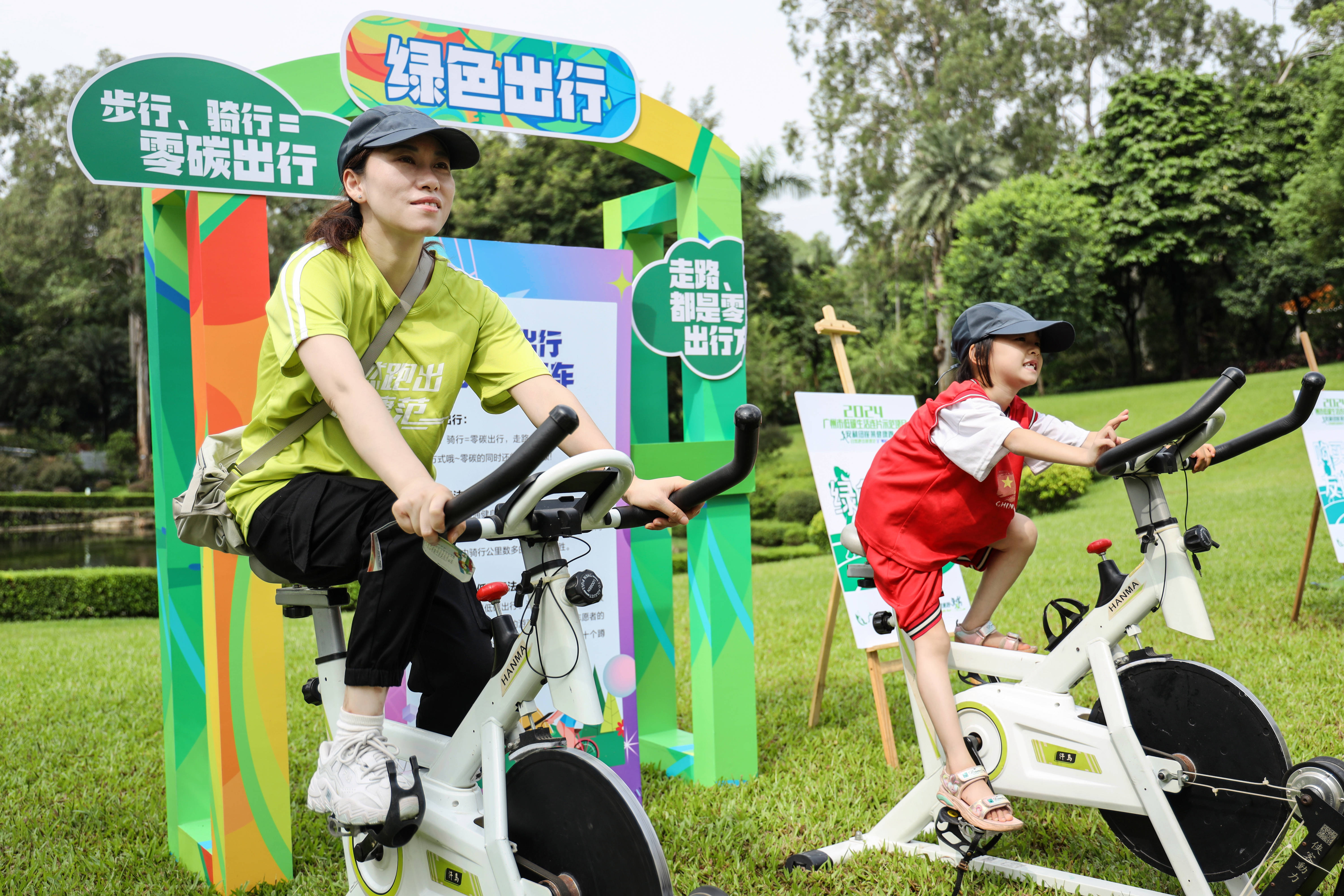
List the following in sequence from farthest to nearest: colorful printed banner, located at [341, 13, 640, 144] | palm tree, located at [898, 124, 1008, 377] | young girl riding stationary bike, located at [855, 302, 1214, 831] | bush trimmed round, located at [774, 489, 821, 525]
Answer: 1. palm tree, located at [898, 124, 1008, 377]
2. bush trimmed round, located at [774, 489, 821, 525]
3. colorful printed banner, located at [341, 13, 640, 144]
4. young girl riding stationary bike, located at [855, 302, 1214, 831]

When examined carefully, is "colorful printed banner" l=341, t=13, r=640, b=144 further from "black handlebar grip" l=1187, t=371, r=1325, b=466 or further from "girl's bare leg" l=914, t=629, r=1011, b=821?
"black handlebar grip" l=1187, t=371, r=1325, b=466

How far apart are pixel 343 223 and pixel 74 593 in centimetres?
1091

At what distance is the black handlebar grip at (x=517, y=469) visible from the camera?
141 cm

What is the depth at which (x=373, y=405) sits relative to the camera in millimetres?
1792

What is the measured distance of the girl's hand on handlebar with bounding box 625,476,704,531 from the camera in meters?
1.92

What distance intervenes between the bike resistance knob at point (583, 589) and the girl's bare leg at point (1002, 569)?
192 centimetres

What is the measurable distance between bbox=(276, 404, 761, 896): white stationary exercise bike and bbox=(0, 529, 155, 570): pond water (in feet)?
58.7

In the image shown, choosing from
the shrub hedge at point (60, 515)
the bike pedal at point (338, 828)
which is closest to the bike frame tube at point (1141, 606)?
the bike pedal at point (338, 828)

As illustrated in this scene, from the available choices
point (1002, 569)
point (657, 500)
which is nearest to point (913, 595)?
point (1002, 569)

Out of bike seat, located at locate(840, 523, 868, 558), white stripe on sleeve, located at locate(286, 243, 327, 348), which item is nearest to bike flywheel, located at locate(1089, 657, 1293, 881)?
bike seat, located at locate(840, 523, 868, 558)

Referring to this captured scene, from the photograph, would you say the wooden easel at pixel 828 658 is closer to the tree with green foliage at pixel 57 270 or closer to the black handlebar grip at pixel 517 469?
the black handlebar grip at pixel 517 469

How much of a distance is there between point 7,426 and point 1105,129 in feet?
127

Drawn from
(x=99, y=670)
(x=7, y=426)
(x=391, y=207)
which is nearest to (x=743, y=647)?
(x=391, y=207)

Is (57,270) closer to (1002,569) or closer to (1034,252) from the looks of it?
(1034,252)
